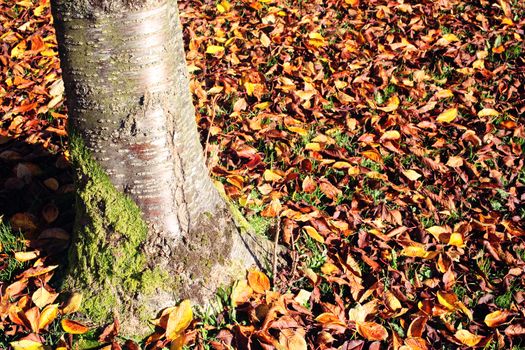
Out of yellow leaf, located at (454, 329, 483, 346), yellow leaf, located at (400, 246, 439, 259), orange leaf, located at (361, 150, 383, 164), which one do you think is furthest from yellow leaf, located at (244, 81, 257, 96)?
yellow leaf, located at (454, 329, 483, 346)

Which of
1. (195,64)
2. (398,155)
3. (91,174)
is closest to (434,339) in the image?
(398,155)

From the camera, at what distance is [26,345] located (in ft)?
5.73

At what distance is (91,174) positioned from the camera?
1744mm

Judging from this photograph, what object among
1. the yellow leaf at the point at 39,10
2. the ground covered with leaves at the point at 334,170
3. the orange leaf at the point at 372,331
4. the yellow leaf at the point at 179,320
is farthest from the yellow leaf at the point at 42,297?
the yellow leaf at the point at 39,10

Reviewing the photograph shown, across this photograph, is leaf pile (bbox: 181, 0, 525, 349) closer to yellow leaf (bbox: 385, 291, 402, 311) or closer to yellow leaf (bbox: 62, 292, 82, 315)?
yellow leaf (bbox: 385, 291, 402, 311)

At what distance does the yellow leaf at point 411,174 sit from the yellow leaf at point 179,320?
1.32 meters

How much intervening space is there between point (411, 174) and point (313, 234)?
2.35ft

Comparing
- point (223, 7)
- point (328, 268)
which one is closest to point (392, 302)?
point (328, 268)

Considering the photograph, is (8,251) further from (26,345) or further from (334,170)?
(334,170)

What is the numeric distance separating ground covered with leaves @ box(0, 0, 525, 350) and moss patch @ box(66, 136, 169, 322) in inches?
3.2

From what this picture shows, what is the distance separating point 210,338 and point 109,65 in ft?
3.34

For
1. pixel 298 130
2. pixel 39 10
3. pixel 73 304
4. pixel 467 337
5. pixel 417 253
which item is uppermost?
pixel 39 10

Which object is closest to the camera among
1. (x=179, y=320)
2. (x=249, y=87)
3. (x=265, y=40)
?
(x=179, y=320)

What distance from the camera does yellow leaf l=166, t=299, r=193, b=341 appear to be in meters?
1.78
